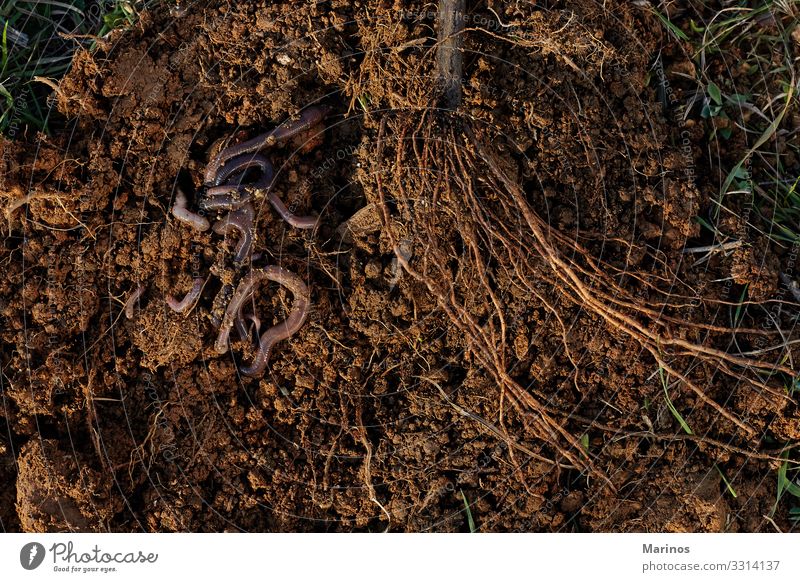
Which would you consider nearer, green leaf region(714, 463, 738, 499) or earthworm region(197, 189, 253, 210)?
earthworm region(197, 189, 253, 210)

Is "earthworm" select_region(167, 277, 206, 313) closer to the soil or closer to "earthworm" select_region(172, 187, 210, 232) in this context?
the soil

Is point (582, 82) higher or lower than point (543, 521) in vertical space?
higher

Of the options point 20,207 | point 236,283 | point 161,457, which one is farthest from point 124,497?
point 20,207

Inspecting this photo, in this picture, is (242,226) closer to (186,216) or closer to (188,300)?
(186,216)

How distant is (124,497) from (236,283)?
1660 millimetres

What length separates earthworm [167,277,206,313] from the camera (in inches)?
167

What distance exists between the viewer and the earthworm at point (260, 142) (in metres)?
4.24

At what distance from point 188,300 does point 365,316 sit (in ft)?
3.96

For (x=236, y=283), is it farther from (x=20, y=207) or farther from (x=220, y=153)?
(x=20, y=207)

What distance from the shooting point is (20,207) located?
14.1ft

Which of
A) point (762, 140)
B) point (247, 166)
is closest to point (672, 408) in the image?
point (762, 140)

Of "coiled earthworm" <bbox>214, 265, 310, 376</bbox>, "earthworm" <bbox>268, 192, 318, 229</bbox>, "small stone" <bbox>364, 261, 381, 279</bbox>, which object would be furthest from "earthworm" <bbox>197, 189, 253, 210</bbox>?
"small stone" <bbox>364, 261, 381, 279</bbox>
